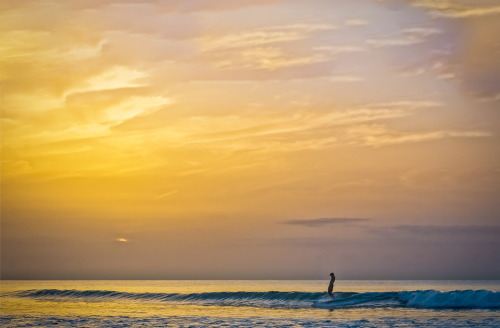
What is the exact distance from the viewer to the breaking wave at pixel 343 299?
4000 centimetres

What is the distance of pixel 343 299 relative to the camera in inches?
1752

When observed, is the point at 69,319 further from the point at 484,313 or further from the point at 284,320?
the point at 484,313

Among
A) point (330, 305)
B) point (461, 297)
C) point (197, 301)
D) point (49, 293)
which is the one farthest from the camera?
point (49, 293)

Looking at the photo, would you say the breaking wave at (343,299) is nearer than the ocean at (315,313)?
No

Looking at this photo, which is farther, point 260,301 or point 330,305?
point 260,301

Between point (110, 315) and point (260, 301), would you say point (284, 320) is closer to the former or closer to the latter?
point (110, 315)

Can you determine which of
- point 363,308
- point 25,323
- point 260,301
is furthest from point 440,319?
point 25,323

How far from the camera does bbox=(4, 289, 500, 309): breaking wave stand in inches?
1575

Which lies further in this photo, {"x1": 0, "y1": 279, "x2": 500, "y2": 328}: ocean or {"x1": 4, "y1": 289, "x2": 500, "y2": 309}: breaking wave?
{"x1": 4, "y1": 289, "x2": 500, "y2": 309}: breaking wave

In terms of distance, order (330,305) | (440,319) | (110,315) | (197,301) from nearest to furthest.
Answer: (440,319) → (110,315) → (330,305) → (197,301)

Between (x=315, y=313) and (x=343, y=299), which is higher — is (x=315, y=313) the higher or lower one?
the lower one

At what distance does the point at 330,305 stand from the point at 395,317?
1057cm

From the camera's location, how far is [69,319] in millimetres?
35125

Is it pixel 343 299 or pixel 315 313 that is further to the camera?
pixel 343 299
